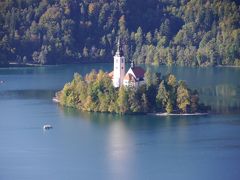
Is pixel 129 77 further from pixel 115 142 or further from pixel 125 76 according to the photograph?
pixel 115 142

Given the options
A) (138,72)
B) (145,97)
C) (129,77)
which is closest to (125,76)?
(129,77)

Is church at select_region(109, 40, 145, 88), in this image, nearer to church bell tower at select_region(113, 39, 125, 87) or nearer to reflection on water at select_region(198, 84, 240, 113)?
church bell tower at select_region(113, 39, 125, 87)

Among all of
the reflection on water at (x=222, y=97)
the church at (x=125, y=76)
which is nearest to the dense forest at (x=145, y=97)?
the church at (x=125, y=76)

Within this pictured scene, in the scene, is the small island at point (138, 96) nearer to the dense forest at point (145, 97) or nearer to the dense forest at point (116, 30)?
the dense forest at point (145, 97)

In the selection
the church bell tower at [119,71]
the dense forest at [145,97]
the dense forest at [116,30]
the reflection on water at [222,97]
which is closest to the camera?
the dense forest at [145,97]

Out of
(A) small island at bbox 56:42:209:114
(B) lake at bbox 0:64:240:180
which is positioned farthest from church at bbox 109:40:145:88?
(B) lake at bbox 0:64:240:180

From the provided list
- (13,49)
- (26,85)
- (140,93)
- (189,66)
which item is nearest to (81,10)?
(13,49)
